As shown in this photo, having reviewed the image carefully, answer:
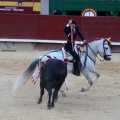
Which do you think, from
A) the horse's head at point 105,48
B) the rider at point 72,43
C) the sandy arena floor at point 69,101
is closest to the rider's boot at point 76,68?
the rider at point 72,43

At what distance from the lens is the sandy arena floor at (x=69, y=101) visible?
7.79 m

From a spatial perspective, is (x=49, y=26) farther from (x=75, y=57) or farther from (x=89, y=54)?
(x=75, y=57)

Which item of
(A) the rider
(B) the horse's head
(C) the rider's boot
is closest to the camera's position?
(A) the rider

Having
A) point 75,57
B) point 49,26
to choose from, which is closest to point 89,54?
point 75,57

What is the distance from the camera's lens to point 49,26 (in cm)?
1805

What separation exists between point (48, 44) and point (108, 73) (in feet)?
17.7

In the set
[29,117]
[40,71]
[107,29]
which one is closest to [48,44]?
[107,29]

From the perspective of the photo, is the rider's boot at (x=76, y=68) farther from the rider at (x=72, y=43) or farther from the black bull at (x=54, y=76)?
the black bull at (x=54, y=76)

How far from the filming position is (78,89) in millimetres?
10484

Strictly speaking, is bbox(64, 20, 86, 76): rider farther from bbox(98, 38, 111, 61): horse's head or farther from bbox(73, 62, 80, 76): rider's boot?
bbox(98, 38, 111, 61): horse's head

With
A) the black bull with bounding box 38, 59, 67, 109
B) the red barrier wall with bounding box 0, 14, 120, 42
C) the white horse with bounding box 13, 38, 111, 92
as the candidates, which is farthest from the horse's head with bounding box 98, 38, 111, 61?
the red barrier wall with bounding box 0, 14, 120, 42

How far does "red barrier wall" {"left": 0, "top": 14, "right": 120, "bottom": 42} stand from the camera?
17953mm

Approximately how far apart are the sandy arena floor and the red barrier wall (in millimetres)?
4858

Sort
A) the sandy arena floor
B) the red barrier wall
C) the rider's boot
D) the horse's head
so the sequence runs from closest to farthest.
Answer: the sandy arena floor < the rider's boot < the horse's head < the red barrier wall
